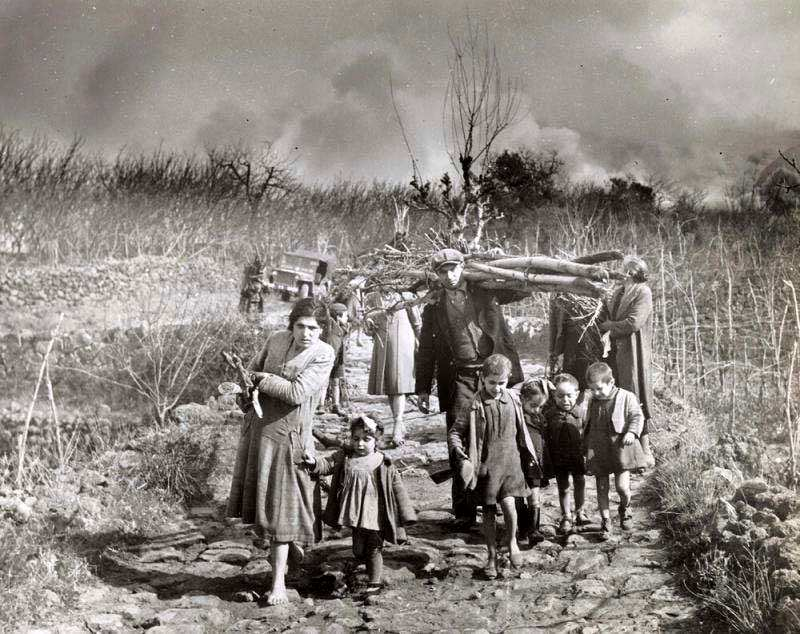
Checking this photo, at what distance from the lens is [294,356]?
15.9ft

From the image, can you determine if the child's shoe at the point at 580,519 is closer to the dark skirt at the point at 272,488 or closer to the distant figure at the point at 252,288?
the dark skirt at the point at 272,488

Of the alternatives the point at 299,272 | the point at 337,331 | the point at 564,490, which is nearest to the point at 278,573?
the point at 564,490

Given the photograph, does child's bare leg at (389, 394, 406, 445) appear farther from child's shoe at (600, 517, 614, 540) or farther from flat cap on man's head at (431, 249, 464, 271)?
child's shoe at (600, 517, 614, 540)

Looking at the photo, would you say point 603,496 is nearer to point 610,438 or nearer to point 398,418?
point 610,438

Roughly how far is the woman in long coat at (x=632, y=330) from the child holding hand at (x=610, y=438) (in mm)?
833

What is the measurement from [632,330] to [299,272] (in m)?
13.3

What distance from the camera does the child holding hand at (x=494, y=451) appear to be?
4980mm

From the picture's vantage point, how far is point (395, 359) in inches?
338

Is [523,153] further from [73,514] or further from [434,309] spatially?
[73,514]

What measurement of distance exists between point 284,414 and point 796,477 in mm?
3579

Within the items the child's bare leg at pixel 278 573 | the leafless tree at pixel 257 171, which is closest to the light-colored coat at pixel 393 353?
the child's bare leg at pixel 278 573

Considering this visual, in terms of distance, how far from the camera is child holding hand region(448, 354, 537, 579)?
16.3 ft

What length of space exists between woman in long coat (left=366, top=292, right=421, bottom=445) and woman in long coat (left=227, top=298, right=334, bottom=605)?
133 inches

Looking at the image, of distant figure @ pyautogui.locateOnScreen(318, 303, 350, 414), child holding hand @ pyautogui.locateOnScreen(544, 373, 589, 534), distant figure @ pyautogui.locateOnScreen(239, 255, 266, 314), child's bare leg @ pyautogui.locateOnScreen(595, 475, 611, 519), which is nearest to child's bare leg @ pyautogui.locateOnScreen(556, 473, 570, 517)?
child holding hand @ pyautogui.locateOnScreen(544, 373, 589, 534)
